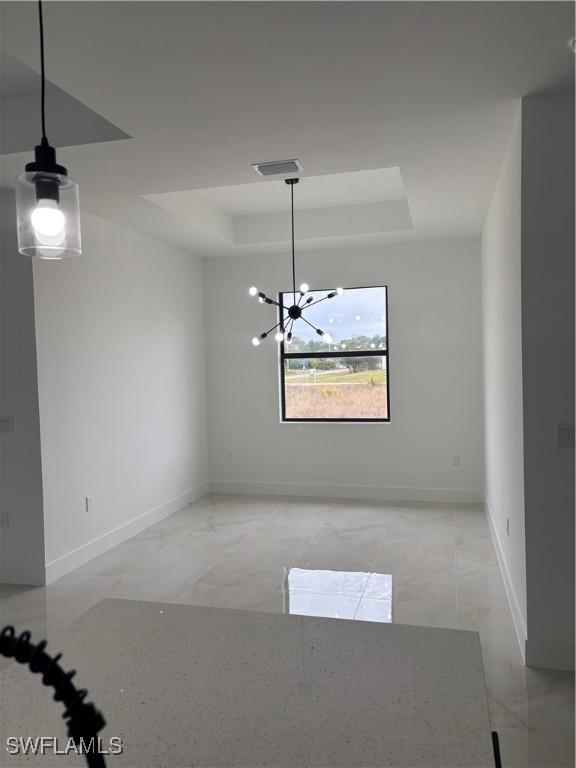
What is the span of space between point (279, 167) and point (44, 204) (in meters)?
2.41

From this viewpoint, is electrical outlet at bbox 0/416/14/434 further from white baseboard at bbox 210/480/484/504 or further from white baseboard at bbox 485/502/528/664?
white baseboard at bbox 485/502/528/664

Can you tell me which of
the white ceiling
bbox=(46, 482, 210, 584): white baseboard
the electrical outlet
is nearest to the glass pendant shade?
the white ceiling

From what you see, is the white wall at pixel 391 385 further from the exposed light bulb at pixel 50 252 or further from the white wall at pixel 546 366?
the exposed light bulb at pixel 50 252

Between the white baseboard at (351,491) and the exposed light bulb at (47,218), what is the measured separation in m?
5.05

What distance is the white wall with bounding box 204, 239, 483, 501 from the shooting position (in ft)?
18.4

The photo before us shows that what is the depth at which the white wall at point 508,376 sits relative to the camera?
2.79 metres

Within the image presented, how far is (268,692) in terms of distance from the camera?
3.33ft

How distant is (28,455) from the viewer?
3.82 metres

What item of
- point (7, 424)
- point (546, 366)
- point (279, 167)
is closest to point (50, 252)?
Answer: point (546, 366)

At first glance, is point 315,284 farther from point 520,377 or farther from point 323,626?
point 323,626

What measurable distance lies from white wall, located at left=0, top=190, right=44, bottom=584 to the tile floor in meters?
0.25

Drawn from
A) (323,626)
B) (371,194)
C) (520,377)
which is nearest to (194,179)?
(371,194)

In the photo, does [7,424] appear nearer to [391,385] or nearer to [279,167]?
[279,167]

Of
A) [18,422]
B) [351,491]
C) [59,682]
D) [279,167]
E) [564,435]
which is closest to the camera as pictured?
[59,682]
